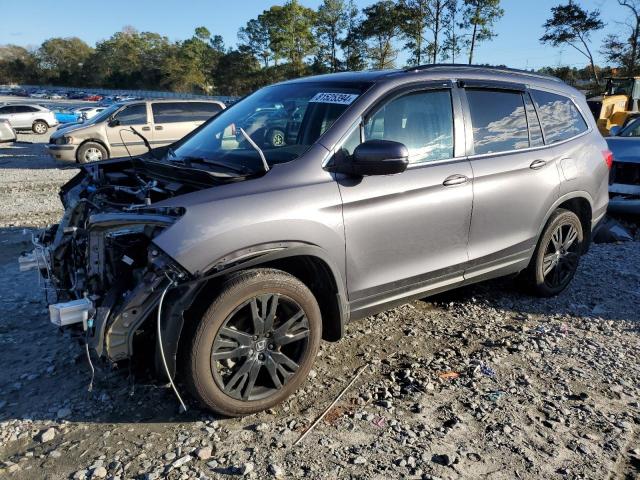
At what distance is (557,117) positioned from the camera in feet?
15.1

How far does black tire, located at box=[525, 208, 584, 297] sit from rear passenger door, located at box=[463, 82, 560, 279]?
23 cm

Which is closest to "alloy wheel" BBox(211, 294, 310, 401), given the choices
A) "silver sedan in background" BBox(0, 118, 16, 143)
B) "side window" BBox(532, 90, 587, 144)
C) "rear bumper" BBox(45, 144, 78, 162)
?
"side window" BBox(532, 90, 587, 144)

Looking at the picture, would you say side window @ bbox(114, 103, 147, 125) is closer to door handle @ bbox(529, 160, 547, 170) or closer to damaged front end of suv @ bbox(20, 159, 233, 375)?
damaged front end of suv @ bbox(20, 159, 233, 375)

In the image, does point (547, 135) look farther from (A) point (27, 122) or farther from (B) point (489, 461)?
(A) point (27, 122)

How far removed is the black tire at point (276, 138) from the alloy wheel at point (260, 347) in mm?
1109

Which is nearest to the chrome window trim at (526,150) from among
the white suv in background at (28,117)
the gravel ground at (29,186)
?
the gravel ground at (29,186)

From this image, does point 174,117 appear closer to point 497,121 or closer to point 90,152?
point 90,152

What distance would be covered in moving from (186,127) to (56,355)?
35.8 ft

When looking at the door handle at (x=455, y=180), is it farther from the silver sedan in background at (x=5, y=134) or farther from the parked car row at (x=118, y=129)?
the silver sedan in background at (x=5, y=134)

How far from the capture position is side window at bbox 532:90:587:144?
4.47m

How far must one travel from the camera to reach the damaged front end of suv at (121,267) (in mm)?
2648

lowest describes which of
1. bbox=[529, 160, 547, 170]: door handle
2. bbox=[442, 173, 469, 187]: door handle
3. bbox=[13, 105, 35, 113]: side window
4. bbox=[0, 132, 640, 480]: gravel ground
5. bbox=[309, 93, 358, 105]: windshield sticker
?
bbox=[0, 132, 640, 480]: gravel ground

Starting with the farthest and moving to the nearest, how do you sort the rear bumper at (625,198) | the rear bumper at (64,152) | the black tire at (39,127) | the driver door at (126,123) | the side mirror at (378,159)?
the black tire at (39,127) → the driver door at (126,123) → the rear bumper at (64,152) → the rear bumper at (625,198) → the side mirror at (378,159)

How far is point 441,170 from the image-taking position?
3.63 meters
